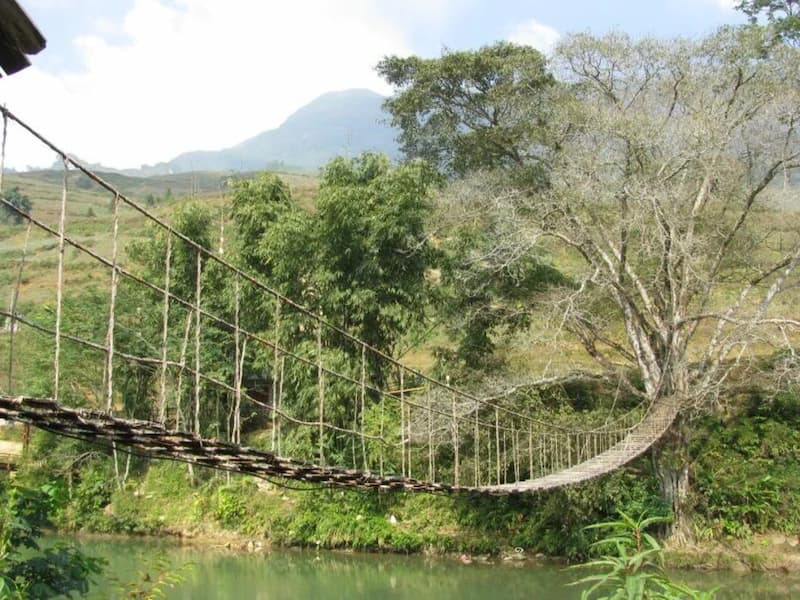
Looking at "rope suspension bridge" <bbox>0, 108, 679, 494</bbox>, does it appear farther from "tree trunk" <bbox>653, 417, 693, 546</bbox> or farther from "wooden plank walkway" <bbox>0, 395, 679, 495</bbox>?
"tree trunk" <bbox>653, 417, 693, 546</bbox>

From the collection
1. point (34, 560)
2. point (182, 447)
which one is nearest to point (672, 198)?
point (182, 447)

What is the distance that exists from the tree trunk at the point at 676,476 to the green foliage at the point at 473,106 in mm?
3131

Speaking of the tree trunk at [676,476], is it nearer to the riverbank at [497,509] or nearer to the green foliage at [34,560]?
the riverbank at [497,509]

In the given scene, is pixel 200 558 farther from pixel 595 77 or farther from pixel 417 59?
pixel 595 77

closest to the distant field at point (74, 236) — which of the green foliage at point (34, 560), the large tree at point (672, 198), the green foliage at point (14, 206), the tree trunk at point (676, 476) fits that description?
the green foliage at point (14, 206)

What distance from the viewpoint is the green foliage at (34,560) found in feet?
7.91

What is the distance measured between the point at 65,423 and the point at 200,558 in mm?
7962

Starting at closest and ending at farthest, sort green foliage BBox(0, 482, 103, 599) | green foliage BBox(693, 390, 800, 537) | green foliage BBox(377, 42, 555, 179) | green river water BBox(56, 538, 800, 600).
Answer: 1. green foliage BBox(0, 482, 103, 599)
2. green river water BBox(56, 538, 800, 600)
3. green foliage BBox(693, 390, 800, 537)
4. green foliage BBox(377, 42, 555, 179)

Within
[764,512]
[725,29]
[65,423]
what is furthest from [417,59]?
[65,423]

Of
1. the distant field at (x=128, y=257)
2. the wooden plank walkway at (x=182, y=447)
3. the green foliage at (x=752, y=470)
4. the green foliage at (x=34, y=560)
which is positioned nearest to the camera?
the wooden plank walkway at (x=182, y=447)

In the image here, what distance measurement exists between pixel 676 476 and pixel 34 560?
696 cm

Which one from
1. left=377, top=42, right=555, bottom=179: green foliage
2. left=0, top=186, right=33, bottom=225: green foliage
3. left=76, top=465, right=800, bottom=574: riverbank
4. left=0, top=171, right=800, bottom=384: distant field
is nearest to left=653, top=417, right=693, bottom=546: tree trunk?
left=76, top=465, right=800, bottom=574: riverbank

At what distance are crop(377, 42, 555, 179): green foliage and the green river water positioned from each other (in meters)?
4.29

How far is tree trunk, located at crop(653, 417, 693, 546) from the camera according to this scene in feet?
26.7
